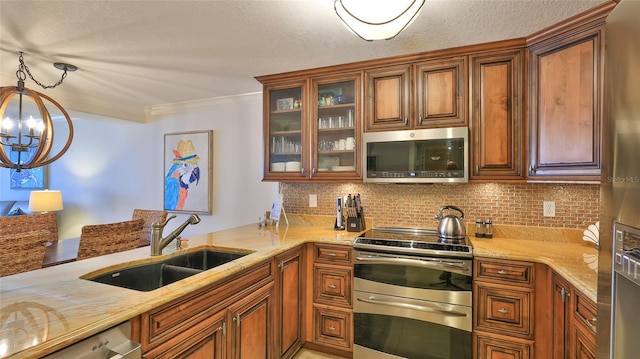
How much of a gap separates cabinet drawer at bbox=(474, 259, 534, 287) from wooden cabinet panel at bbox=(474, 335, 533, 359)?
0.38m

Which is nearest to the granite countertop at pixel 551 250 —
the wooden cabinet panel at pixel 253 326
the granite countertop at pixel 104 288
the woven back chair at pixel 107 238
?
the granite countertop at pixel 104 288

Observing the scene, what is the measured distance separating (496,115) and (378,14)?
4.58 ft

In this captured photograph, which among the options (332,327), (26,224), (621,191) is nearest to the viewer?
(621,191)

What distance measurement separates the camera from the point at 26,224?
11.3ft

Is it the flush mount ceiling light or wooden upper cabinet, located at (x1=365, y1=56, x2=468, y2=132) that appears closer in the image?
the flush mount ceiling light

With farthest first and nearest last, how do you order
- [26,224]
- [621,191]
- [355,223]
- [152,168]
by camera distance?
[152,168] → [26,224] → [355,223] → [621,191]

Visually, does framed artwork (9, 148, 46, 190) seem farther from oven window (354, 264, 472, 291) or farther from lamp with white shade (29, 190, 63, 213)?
oven window (354, 264, 472, 291)

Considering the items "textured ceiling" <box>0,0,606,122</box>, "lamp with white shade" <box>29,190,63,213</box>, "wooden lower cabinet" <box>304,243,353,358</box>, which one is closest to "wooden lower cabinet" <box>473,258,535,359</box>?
"wooden lower cabinet" <box>304,243,353,358</box>

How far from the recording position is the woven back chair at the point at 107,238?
2.48 metres

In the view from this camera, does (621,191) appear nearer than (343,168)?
Yes

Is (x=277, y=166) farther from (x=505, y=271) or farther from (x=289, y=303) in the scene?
(x=505, y=271)

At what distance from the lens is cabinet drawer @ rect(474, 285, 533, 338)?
6.25 ft

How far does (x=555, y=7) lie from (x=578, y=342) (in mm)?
1834

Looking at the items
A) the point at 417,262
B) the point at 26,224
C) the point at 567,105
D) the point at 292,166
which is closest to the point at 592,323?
the point at 417,262
